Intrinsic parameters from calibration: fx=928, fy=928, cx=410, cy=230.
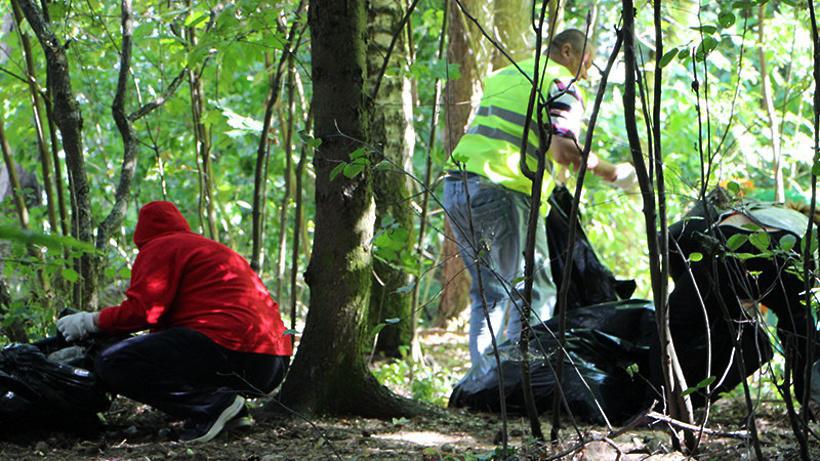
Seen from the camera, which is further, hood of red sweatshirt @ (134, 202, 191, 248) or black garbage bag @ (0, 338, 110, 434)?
hood of red sweatshirt @ (134, 202, 191, 248)

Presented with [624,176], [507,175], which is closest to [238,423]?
[507,175]

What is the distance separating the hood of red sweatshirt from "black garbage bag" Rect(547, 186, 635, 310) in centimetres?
196

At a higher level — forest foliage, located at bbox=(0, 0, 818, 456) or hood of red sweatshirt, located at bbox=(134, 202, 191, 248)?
forest foliage, located at bbox=(0, 0, 818, 456)

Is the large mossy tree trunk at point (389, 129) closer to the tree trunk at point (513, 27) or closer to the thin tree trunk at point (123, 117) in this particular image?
the tree trunk at point (513, 27)

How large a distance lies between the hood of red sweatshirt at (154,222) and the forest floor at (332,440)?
0.83m

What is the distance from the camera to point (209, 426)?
3.73m

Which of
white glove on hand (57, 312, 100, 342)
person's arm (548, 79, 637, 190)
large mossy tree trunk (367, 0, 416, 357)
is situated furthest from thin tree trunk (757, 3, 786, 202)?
white glove on hand (57, 312, 100, 342)

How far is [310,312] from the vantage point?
3.93 meters

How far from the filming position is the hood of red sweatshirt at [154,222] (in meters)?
4.07

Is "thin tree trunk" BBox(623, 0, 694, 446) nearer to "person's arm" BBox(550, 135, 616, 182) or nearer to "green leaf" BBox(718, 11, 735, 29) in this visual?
"green leaf" BBox(718, 11, 735, 29)

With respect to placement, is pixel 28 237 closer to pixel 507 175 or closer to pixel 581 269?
pixel 507 175

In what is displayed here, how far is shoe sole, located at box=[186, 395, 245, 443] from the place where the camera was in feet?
12.1

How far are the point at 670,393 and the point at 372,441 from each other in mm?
1366

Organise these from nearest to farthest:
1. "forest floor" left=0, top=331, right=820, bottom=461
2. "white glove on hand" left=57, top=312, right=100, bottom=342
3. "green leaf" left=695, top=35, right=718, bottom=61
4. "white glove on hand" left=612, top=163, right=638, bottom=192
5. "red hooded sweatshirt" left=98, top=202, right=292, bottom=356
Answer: "green leaf" left=695, top=35, right=718, bottom=61, "forest floor" left=0, top=331, right=820, bottom=461, "red hooded sweatshirt" left=98, top=202, right=292, bottom=356, "white glove on hand" left=57, top=312, right=100, bottom=342, "white glove on hand" left=612, top=163, right=638, bottom=192
